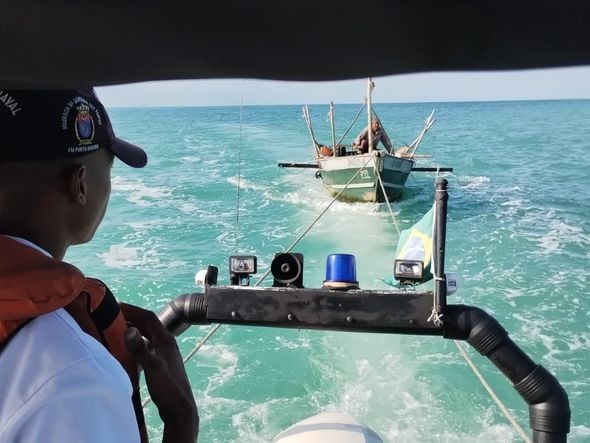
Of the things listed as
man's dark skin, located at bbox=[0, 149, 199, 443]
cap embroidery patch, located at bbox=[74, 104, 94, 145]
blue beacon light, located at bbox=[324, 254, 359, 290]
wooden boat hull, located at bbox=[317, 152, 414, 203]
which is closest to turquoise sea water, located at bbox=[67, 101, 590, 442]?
wooden boat hull, located at bbox=[317, 152, 414, 203]

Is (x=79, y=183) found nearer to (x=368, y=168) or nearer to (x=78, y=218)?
(x=78, y=218)

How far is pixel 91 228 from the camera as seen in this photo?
3.04 ft

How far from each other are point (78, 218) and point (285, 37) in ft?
1.58

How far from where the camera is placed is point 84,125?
0.83m

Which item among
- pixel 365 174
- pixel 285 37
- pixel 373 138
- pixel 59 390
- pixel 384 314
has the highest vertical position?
pixel 373 138

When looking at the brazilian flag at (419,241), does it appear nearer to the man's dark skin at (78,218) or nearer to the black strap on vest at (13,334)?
the man's dark skin at (78,218)

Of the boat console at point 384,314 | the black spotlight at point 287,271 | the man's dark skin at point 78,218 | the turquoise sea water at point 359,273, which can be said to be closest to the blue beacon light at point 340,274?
the boat console at point 384,314

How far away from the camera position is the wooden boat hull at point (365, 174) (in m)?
13.0

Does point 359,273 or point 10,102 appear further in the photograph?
point 359,273

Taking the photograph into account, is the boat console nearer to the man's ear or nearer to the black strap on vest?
the man's ear

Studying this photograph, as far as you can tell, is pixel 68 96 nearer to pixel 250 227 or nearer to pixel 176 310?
pixel 176 310

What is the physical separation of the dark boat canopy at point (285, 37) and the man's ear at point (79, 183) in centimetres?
25

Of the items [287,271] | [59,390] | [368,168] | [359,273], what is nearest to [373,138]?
[368,168]

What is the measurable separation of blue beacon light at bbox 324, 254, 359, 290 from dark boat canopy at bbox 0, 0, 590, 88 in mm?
1585
